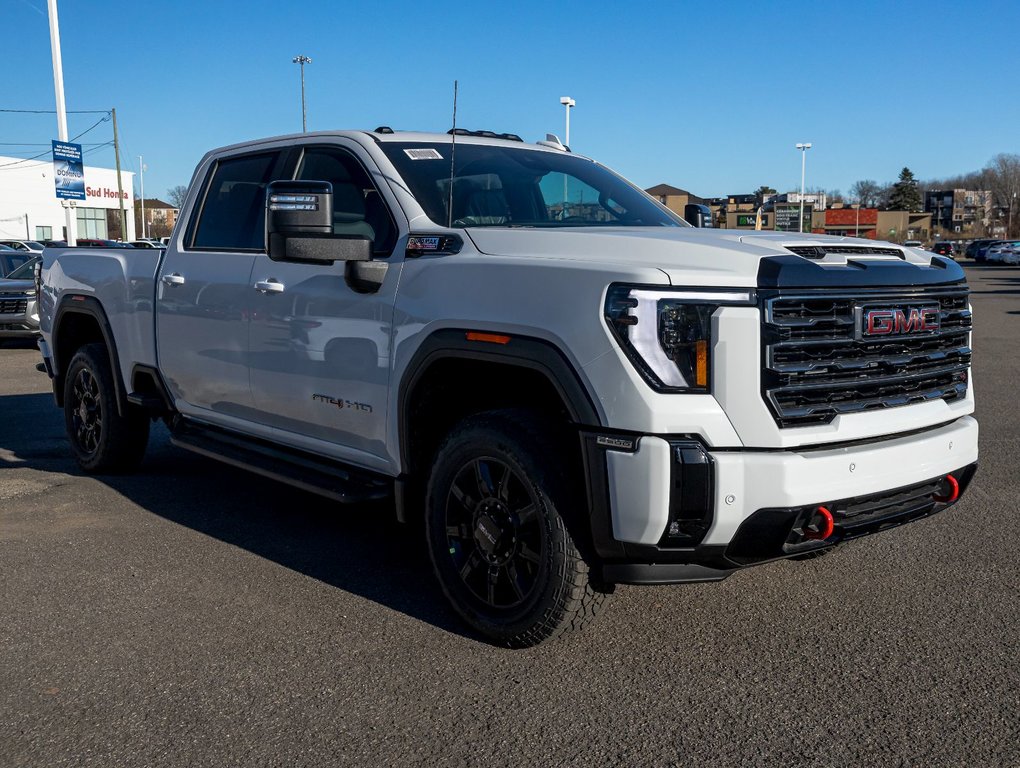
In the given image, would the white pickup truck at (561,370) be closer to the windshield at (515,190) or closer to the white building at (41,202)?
the windshield at (515,190)

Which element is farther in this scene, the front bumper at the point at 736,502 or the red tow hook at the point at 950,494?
the red tow hook at the point at 950,494

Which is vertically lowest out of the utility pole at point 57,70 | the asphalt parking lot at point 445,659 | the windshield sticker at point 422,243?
the asphalt parking lot at point 445,659

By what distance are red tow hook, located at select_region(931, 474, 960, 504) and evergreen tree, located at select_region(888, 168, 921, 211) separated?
5987 inches

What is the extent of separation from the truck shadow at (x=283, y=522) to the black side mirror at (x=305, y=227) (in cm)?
150

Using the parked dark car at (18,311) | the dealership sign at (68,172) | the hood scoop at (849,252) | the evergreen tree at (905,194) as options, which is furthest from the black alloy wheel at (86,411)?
the evergreen tree at (905,194)

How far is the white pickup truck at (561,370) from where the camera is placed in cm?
325

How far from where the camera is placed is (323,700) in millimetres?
3396

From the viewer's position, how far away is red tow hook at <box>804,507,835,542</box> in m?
3.37

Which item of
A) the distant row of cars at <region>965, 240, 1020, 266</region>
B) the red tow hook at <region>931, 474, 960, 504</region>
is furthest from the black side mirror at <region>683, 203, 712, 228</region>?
the distant row of cars at <region>965, 240, 1020, 266</region>

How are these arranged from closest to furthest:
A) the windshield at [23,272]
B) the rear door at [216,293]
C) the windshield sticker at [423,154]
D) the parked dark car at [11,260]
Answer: the windshield sticker at [423,154], the rear door at [216,293], the windshield at [23,272], the parked dark car at [11,260]

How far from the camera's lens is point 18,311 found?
1529 centimetres

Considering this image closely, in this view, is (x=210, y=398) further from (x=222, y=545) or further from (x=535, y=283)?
(x=535, y=283)

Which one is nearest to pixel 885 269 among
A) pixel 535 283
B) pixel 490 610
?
pixel 535 283

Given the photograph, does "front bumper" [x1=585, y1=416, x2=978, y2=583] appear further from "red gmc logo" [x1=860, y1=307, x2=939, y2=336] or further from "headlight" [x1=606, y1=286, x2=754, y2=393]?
"red gmc logo" [x1=860, y1=307, x2=939, y2=336]
